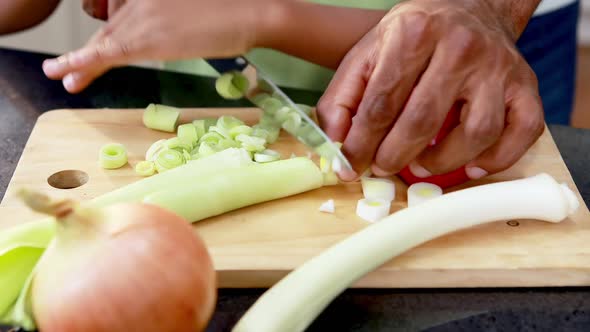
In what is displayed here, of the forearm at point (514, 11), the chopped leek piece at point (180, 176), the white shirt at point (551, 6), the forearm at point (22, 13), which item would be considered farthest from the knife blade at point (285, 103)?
the white shirt at point (551, 6)

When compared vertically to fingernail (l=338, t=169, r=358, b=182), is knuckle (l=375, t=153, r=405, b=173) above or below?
above

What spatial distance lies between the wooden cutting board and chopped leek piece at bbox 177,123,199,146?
0.25ft

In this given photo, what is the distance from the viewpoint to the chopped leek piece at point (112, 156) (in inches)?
44.7

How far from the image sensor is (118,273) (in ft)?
2.13

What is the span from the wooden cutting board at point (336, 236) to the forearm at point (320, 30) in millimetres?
215

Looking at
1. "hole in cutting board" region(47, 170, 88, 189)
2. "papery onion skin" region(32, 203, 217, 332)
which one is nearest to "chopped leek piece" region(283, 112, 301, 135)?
"hole in cutting board" region(47, 170, 88, 189)

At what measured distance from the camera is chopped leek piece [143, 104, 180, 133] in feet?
4.11

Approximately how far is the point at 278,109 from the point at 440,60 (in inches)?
12.2

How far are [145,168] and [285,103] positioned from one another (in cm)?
26

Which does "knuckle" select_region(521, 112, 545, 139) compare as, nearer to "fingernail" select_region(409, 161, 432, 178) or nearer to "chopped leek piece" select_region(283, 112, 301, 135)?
"fingernail" select_region(409, 161, 432, 178)

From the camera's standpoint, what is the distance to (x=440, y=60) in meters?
1.01

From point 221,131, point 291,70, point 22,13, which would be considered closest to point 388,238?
point 221,131

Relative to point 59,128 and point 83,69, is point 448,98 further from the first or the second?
point 59,128

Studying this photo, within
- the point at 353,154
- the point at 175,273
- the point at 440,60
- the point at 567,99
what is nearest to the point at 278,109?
the point at 353,154
